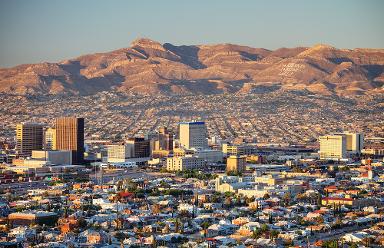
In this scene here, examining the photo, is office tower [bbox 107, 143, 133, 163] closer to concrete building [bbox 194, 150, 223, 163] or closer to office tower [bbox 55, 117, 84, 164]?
office tower [bbox 55, 117, 84, 164]

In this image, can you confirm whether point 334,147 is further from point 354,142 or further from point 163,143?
point 163,143

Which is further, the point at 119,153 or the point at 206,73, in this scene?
the point at 206,73

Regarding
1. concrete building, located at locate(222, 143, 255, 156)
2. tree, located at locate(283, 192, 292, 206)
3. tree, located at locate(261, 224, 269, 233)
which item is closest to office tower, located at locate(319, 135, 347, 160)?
concrete building, located at locate(222, 143, 255, 156)

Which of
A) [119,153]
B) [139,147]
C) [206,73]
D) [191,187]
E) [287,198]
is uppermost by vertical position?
[206,73]

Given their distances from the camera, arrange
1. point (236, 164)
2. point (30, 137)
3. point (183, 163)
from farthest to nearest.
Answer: point (30, 137), point (183, 163), point (236, 164)

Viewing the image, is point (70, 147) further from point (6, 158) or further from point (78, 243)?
point (78, 243)

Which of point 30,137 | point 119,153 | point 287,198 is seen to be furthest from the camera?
point 30,137

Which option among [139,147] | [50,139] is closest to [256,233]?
[139,147]
